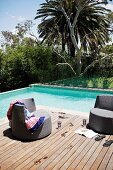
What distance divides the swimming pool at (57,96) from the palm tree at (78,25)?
289 inches

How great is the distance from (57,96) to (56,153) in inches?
362

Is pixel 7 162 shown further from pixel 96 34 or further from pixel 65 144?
pixel 96 34

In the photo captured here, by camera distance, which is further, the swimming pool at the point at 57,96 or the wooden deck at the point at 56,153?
the swimming pool at the point at 57,96

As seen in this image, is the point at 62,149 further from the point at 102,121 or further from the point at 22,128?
the point at 102,121

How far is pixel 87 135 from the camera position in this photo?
18.8 ft

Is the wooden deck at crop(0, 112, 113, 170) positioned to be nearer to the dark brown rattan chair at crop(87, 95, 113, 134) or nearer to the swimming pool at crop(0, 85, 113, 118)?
the dark brown rattan chair at crop(87, 95, 113, 134)

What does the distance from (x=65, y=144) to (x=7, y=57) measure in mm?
11212

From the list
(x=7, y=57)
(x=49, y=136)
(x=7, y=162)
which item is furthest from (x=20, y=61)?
(x=7, y=162)

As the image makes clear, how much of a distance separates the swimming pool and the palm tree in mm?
7341

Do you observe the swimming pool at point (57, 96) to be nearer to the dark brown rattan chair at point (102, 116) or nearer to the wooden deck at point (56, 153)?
the dark brown rattan chair at point (102, 116)

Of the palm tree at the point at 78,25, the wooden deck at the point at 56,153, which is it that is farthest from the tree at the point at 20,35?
the wooden deck at the point at 56,153

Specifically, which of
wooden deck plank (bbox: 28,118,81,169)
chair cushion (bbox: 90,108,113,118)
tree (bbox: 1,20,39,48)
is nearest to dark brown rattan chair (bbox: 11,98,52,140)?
wooden deck plank (bbox: 28,118,81,169)

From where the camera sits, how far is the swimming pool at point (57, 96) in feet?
38.6

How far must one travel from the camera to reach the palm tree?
21.2m
